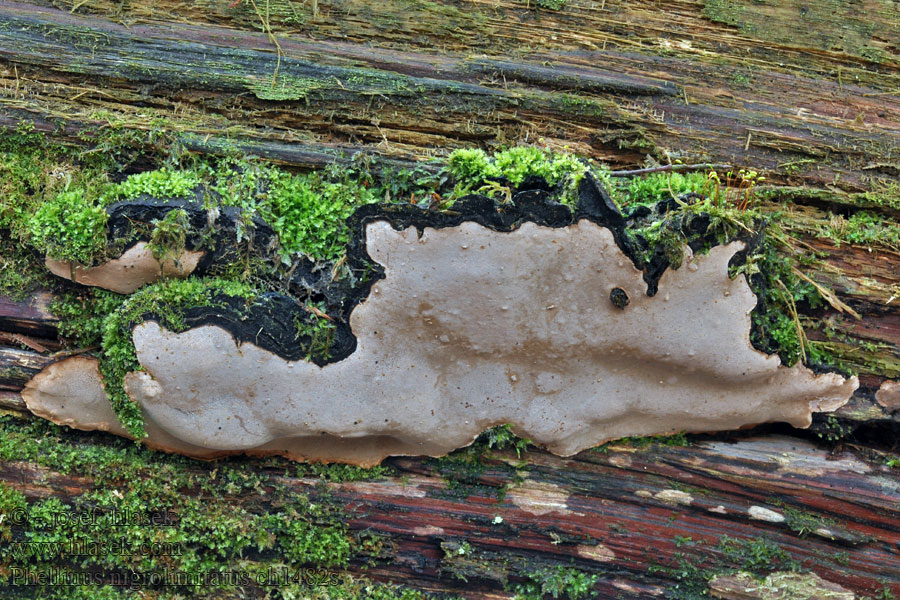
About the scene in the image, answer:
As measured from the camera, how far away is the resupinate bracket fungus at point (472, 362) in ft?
11.4

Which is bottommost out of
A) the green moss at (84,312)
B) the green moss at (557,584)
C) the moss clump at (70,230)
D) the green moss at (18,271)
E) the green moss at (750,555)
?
the green moss at (557,584)

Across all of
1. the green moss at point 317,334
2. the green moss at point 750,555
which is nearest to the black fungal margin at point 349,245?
the green moss at point 317,334

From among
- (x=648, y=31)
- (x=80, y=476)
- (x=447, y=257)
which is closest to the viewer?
(x=447, y=257)

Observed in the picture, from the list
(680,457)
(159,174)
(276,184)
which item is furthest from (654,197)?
(159,174)

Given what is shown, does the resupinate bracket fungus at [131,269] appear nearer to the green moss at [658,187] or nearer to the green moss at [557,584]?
the green moss at [658,187]

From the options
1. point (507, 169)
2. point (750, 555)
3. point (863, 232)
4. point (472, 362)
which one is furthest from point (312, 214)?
point (863, 232)

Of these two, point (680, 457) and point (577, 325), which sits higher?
point (577, 325)

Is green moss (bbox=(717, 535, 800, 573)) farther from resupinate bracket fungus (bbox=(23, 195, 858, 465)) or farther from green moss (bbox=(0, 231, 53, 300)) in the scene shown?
green moss (bbox=(0, 231, 53, 300))

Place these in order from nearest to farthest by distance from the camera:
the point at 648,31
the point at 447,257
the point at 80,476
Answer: the point at 447,257 < the point at 80,476 < the point at 648,31

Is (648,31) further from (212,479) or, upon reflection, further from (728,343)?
(212,479)

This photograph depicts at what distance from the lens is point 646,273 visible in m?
3.57

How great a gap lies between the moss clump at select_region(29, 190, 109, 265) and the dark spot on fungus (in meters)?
2.77

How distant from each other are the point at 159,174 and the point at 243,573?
92.8 inches

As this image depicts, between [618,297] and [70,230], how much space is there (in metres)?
3.00
